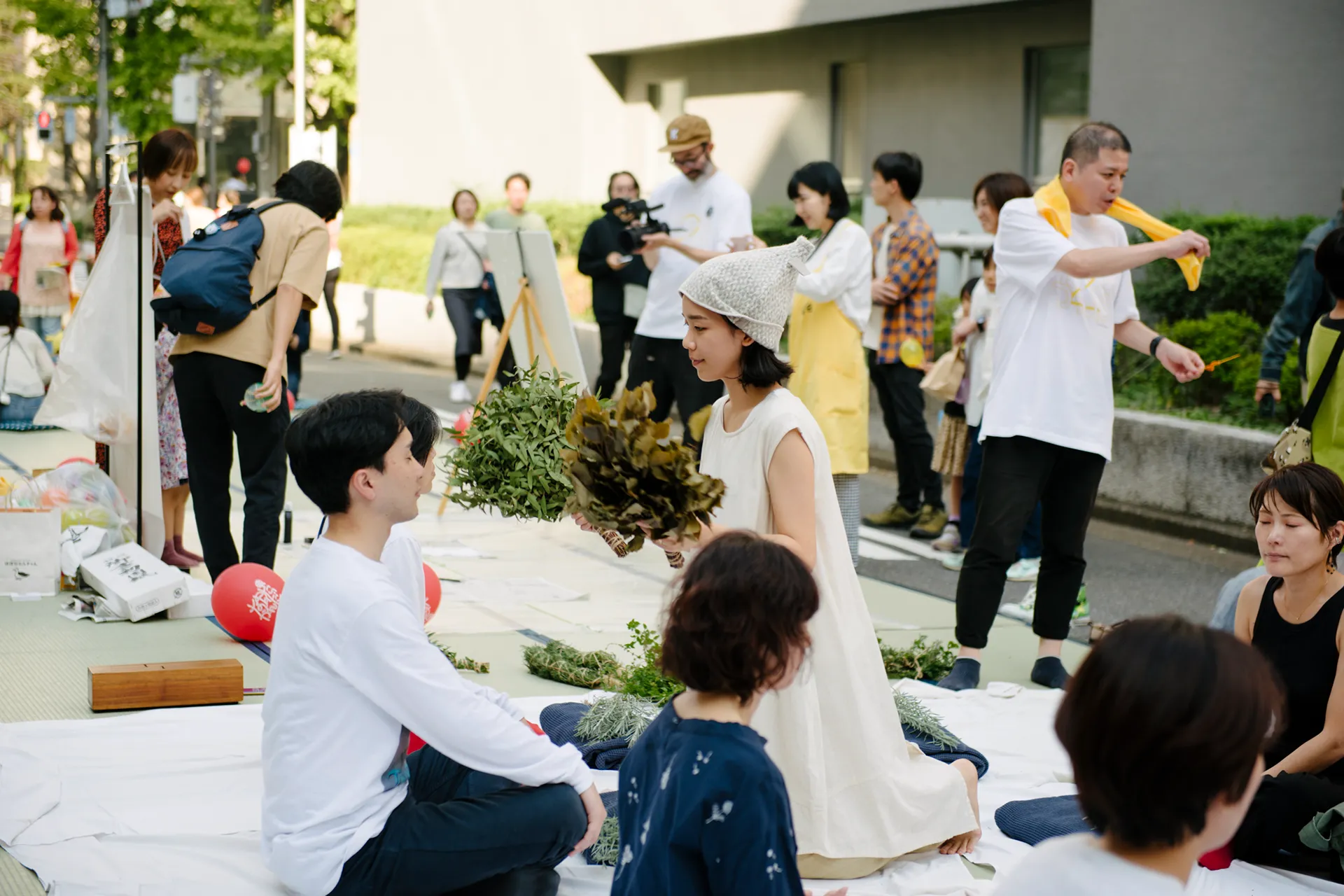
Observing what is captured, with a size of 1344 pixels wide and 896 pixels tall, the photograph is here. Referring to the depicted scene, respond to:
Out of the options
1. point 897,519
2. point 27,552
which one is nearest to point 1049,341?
point 897,519

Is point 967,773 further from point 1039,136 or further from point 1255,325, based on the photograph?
point 1039,136

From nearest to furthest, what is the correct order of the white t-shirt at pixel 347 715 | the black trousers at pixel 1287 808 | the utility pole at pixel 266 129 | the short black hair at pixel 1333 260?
1. the white t-shirt at pixel 347 715
2. the black trousers at pixel 1287 808
3. the short black hair at pixel 1333 260
4. the utility pole at pixel 266 129

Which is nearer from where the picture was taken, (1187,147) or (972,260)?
(1187,147)

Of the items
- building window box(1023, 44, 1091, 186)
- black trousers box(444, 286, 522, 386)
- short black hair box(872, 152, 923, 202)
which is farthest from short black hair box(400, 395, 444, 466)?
building window box(1023, 44, 1091, 186)

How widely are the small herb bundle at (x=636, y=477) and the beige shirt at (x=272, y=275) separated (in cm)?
322

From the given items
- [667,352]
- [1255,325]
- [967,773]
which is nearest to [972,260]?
[1255,325]

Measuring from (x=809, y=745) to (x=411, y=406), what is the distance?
1.26 metres

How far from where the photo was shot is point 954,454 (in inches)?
336

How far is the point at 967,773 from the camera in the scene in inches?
173

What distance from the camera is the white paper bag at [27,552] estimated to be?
6.76 meters

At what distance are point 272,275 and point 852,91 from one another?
1292 cm

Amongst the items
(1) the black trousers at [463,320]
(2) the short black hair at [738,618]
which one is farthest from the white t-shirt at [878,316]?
(2) the short black hair at [738,618]

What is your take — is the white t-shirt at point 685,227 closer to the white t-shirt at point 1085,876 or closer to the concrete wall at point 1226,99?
the concrete wall at point 1226,99

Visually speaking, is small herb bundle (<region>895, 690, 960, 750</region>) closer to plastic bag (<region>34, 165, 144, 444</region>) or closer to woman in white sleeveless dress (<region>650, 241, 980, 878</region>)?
woman in white sleeveless dress (<region>650, 241, 980, 878</region>)
